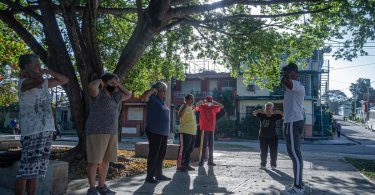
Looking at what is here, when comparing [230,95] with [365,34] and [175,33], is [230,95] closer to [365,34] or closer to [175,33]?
[175,33]

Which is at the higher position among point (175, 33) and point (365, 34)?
point (175, 33)

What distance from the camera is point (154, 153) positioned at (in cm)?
676

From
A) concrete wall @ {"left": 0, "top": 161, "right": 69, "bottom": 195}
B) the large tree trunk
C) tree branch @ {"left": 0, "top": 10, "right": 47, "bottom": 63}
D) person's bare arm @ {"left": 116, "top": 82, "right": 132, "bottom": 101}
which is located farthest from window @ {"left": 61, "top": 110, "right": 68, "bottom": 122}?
person's bare arm @ {"left": 116, "top": 82, "right": 132, "bottom": 101}

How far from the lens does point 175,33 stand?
45.1 feet

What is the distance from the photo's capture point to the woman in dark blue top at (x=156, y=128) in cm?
669

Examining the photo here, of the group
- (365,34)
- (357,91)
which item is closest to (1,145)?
(365,34)

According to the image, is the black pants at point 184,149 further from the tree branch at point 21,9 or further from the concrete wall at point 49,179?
the tree branch at point 21,9

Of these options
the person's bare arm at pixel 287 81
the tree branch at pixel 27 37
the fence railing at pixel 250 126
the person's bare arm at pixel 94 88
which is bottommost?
the fence railing at pixel 250 126

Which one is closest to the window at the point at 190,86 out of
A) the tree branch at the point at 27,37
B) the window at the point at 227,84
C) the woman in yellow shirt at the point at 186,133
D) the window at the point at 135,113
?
the window at the point at 227,84

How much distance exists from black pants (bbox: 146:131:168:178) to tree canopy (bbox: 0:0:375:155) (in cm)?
233

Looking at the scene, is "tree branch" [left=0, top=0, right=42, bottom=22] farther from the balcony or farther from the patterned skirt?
the balcony

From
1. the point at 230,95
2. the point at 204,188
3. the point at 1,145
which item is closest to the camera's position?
the point at 204,188

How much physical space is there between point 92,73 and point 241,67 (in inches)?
255

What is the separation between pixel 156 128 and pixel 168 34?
7595mm
